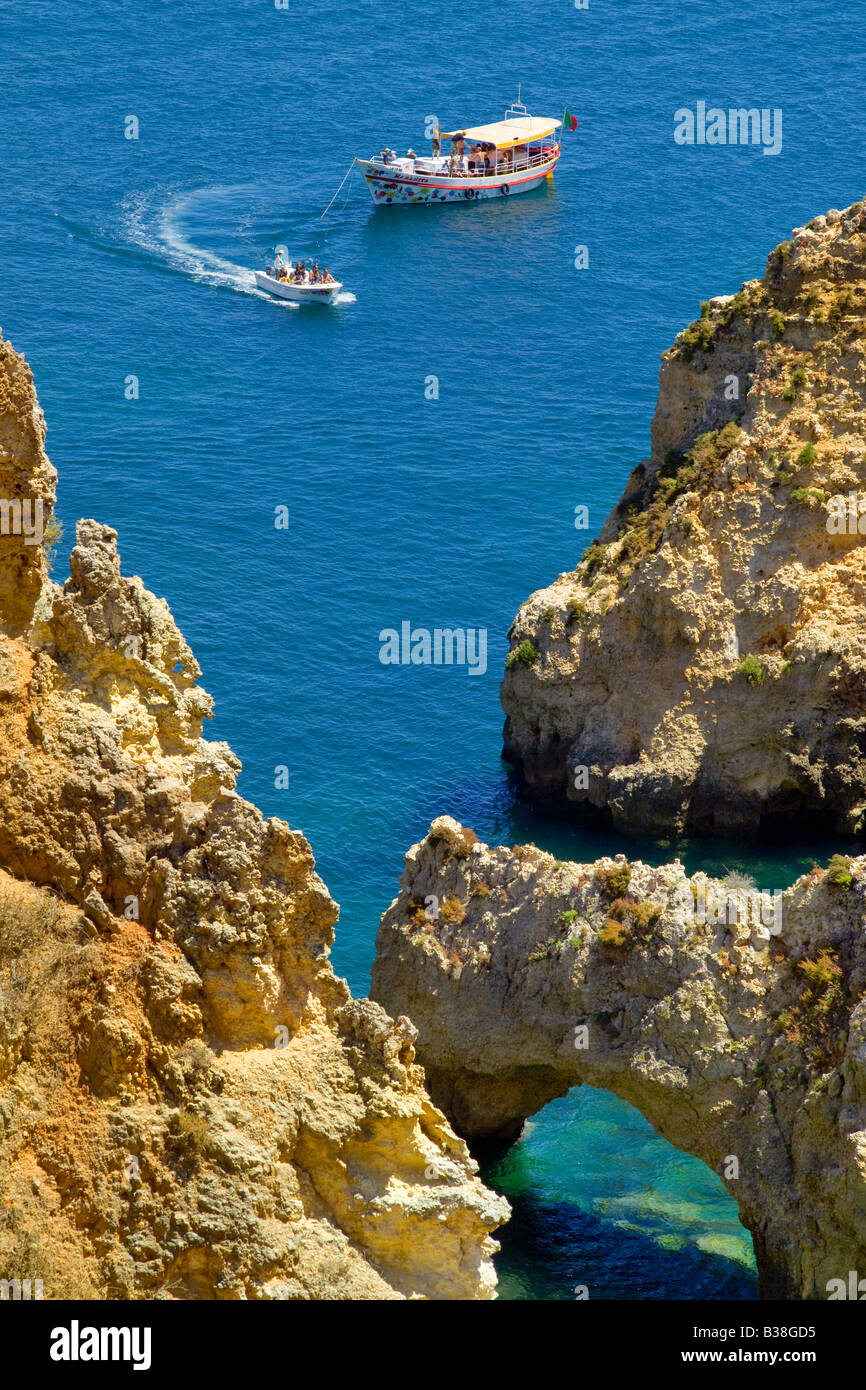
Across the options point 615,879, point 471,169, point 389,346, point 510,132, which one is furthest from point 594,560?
point 510,132

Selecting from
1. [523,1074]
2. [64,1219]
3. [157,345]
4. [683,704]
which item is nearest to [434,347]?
[157,345]

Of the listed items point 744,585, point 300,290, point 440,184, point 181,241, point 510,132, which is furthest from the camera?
point 510,132

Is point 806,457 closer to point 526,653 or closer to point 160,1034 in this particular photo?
point 526,653

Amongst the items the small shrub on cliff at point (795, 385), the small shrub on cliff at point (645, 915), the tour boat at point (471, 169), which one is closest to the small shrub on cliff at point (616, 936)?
the small shrub on cliff at point (645, 915)

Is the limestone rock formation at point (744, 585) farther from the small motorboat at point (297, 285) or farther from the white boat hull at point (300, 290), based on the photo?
the small motorboat at point (297, 285)

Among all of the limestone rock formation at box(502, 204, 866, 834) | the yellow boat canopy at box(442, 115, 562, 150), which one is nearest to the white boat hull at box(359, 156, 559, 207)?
the yellow boat canopy at box(442, 115, 562, 150)
